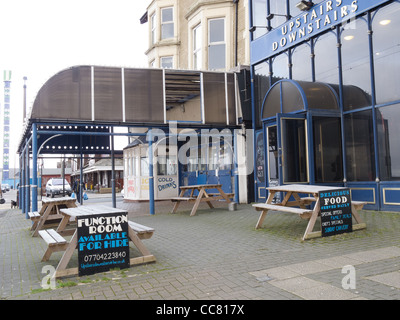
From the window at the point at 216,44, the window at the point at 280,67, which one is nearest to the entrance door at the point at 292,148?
the window at the point at 280,67

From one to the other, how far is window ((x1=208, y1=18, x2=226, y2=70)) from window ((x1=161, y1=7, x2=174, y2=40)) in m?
4.73

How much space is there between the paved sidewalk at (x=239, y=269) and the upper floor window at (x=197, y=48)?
36.7 feet

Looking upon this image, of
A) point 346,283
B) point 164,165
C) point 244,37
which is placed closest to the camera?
point 346,283

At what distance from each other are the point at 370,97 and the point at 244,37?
6.71 metres

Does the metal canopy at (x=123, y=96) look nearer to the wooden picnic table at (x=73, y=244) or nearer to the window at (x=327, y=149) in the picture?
the window at (x=327, y=149)

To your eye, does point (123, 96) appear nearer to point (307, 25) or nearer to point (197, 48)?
point (307, 25)

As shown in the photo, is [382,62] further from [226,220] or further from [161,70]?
[161,70]

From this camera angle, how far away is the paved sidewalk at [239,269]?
147 inches

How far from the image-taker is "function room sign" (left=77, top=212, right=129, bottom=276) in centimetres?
462

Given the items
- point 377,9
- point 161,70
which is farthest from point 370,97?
point 161,70

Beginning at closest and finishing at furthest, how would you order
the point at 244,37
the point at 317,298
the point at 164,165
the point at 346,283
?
the point at 317,298 → the point at 346,283 → the point at 244,37 → the point at 164,165

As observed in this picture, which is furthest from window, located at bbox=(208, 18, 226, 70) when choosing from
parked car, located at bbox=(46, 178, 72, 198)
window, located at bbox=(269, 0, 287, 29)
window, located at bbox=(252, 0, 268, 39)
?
parked car, located at bbox=(46, 178, 72, 198)

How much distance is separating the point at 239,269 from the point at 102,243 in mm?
1838

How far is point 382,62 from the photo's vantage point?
29.6ft
